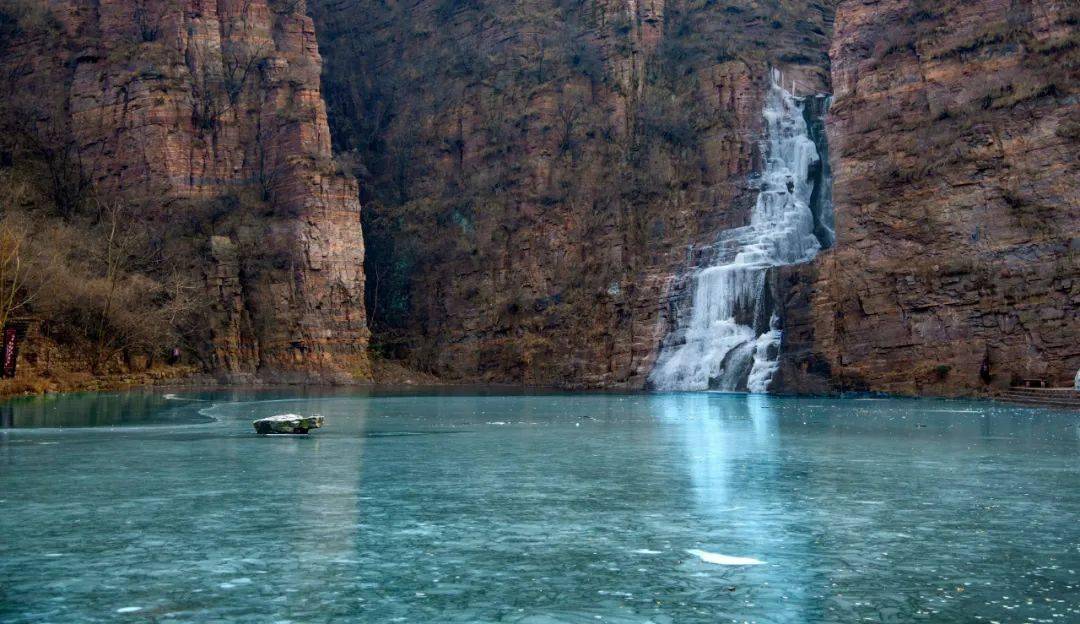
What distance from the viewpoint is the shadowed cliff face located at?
278ft

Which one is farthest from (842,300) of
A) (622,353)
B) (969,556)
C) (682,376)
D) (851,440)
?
(969,556)

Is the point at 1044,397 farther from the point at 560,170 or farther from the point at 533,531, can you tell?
the point at 560,170

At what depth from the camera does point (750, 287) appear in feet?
245

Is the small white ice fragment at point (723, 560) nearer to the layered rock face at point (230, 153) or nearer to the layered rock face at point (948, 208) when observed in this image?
the layered rock face at point (948, 208)

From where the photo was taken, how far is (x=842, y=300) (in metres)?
65.1

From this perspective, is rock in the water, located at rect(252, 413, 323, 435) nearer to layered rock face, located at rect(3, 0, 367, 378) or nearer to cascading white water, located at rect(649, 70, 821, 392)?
cascading white water, located at rect(649, 70, 821, 392)

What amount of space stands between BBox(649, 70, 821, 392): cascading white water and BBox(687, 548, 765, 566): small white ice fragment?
59.9 m

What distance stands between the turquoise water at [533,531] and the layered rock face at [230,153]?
61.2 m

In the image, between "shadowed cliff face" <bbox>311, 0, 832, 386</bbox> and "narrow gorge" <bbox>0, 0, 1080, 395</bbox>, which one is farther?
"shadowed cliff face" <bbox>311, 0, 832, 386</bbox>

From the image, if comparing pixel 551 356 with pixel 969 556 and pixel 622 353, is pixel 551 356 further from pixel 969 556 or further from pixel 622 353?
pixel 969 556

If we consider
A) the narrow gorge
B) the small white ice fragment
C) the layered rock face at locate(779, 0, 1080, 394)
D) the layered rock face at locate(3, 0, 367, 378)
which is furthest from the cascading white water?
the small white ice fragment

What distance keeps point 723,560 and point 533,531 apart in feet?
8.12

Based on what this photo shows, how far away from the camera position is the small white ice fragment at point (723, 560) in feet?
33.3

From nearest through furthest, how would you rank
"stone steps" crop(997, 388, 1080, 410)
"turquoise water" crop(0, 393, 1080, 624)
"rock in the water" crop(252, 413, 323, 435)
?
"turquoise water" crop(0, 393, 1080, 624), "rock in the water" crop(252, 413, 323, 435), "stone steps" crop(997, 388, 1080, 410)
